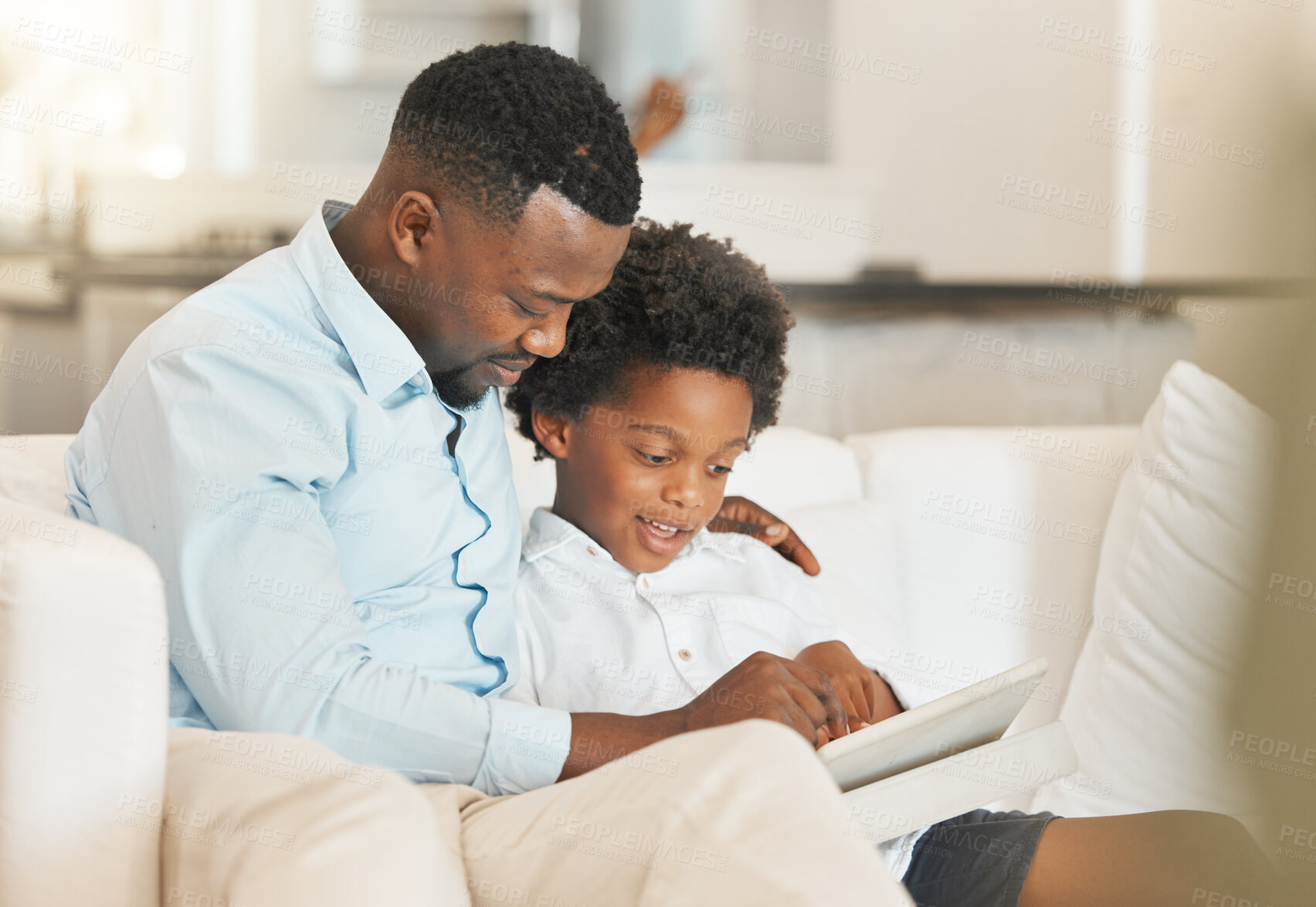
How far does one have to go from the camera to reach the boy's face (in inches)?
Answer: 44.3

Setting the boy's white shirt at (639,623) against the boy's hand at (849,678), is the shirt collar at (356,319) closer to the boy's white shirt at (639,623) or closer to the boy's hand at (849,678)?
the boy's white shirt at (639,623)

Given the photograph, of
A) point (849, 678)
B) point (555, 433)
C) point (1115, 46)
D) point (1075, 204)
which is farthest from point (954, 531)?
point (1115, 46)

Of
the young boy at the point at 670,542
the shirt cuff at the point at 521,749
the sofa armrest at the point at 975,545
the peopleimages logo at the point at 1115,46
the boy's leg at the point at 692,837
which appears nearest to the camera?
the boy's leg at the point at 692,837

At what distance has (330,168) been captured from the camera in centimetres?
249

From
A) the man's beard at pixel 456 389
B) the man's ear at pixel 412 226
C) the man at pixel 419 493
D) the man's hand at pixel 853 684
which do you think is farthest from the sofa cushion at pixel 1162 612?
the man's ear at pixel 412 226

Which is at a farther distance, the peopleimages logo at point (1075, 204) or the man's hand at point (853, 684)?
the peopleimages logo at point (1075, 204)

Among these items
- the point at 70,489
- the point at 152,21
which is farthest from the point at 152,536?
the point at 152,21

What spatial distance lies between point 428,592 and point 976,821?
55 cm

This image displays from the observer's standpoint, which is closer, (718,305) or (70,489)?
(70,489)

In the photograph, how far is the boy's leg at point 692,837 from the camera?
556 millimetres

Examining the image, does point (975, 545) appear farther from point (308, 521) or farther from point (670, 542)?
point (308, 521)

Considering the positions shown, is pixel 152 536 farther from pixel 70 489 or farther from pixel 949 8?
pixel 949 8

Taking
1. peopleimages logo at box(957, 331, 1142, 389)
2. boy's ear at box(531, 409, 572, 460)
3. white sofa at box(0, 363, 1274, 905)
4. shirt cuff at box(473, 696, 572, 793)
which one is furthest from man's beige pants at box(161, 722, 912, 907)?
peopleimages logo at box(957, 331, 1142, 389)

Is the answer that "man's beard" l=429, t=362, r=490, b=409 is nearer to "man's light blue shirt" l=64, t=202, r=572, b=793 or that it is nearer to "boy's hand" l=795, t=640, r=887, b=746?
"man's light blue shirt" l=64, t=202, r=572, b=793
